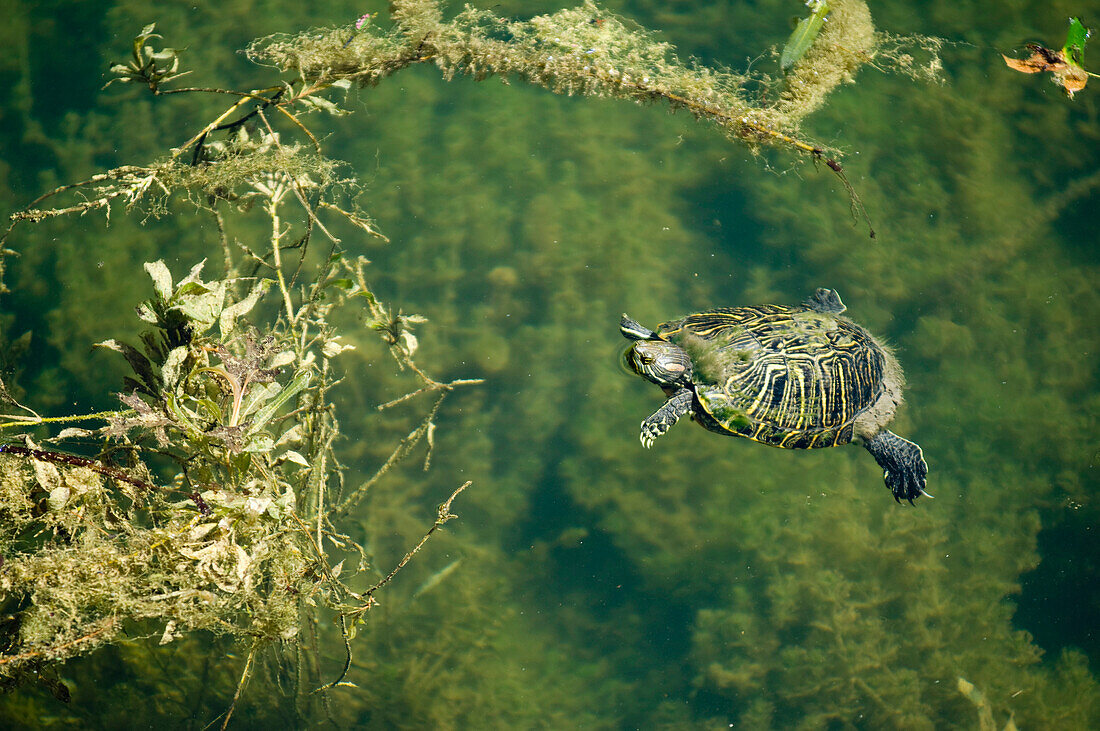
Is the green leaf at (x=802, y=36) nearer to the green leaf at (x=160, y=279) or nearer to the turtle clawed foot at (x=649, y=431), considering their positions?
the turtle clawed foot at (x=649, y=431)

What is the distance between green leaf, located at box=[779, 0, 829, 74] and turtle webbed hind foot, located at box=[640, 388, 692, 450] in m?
2.25

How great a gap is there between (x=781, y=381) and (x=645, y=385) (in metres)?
0.82

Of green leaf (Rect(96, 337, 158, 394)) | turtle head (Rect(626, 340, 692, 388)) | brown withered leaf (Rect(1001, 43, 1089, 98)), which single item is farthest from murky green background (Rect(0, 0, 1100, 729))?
green leaf (Rect(96, 337, 158, 394))

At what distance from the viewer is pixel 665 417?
3.49m

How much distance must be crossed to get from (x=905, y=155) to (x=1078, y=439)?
6.81ft

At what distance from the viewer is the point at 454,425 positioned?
3.72 meters

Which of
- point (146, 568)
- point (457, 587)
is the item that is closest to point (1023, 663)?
point (457, 587)

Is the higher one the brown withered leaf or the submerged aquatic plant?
the brown withered leaf

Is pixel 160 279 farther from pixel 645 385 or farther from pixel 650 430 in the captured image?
pixel 645 385

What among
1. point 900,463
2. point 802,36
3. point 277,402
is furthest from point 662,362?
point 802,36

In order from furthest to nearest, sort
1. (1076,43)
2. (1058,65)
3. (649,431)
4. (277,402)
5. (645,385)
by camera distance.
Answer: (1058,65) → (1076,43) → (645,385) → (649,431) → (277,402)

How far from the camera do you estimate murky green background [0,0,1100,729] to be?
3.57 metres

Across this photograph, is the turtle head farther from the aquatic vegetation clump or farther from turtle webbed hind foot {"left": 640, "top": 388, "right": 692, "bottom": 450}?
the aquatic vegetation clump

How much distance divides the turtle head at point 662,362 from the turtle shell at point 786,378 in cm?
7
